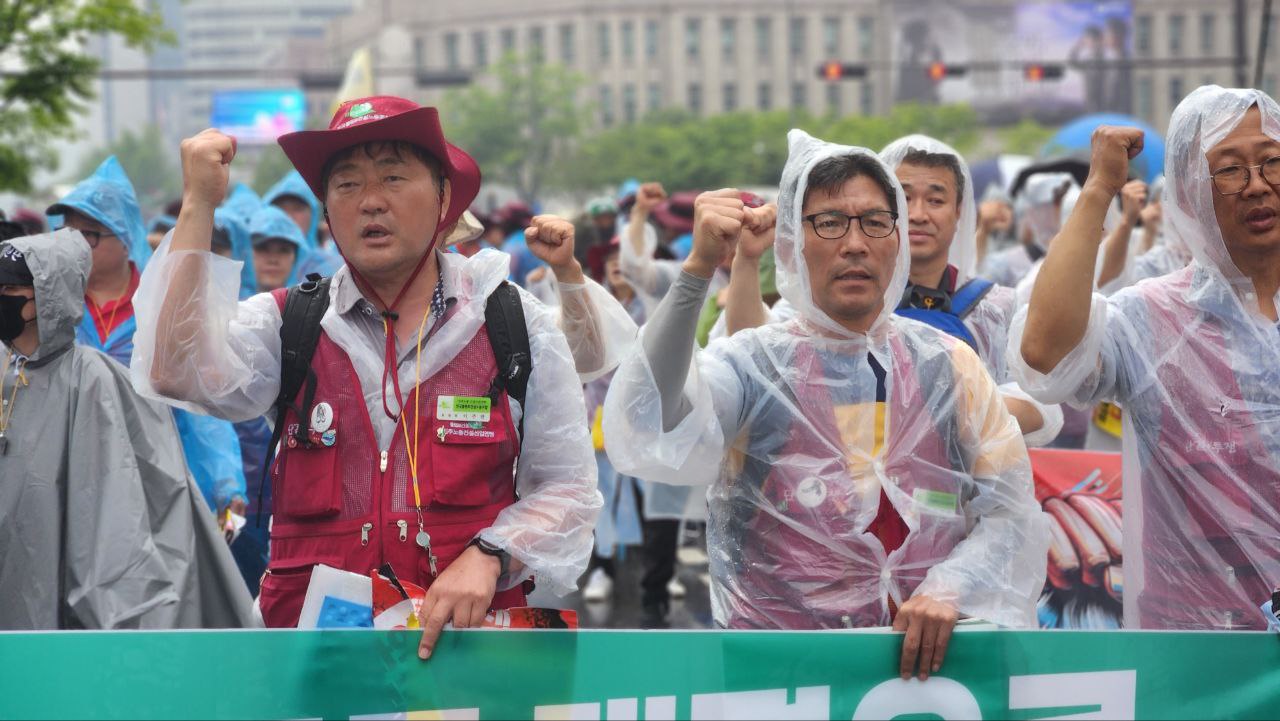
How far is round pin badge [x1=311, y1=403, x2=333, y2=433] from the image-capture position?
320cm

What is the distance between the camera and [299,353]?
3.25 metres

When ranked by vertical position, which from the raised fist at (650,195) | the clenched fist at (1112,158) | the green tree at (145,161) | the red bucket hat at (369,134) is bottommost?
the green tree at (145,161)

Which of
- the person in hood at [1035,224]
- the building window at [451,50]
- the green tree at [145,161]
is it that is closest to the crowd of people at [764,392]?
the person in hood at [1035,224]

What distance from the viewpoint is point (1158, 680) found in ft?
10.3

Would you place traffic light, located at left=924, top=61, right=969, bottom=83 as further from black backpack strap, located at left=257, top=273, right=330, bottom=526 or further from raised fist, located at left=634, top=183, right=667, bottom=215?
black backpack strap, located at left=257, top=273, right=330, bottom=526

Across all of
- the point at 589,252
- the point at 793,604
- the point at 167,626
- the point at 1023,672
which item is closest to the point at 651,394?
the point at 793,604

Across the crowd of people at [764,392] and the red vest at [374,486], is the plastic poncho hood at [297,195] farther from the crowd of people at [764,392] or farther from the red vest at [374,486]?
the red vest at [374,486]

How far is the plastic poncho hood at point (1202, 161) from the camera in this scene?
346 cm

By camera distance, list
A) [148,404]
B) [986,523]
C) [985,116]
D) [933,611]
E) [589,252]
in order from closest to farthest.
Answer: [933,611] → [986,523] → [148,404] → [589,252] → [985,116]

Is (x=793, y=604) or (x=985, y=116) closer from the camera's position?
(x=793, y=604)

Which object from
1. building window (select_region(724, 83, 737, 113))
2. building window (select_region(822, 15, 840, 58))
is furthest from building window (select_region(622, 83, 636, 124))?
building window (select_region(822, 15, 840, 58))

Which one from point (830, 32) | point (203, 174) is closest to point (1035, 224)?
point (203, 174)

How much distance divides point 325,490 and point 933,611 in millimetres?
1233

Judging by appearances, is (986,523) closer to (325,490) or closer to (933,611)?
(933,611)
